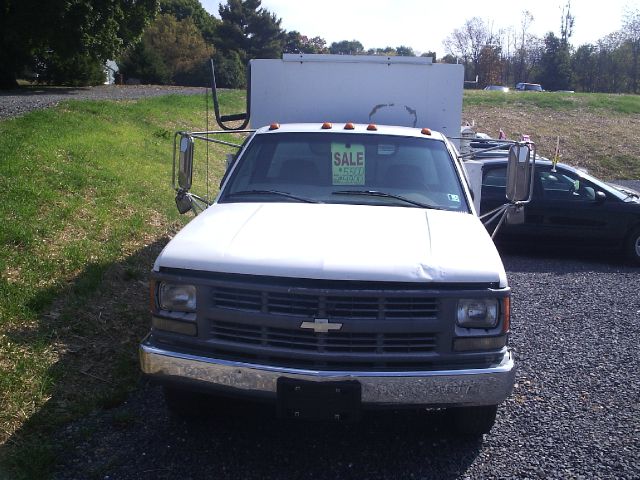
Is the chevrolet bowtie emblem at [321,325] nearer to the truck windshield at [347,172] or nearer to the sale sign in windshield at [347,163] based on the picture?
the truck windshield at [347,172]

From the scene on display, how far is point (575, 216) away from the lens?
1001cm

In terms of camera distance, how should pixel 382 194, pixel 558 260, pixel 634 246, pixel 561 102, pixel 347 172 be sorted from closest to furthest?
1. pixel 382 194
2. pixel 347 172
3. pixel 634 246
4. pixel 558 260
5. pixel 561 102

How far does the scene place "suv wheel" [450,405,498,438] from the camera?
4.11 m

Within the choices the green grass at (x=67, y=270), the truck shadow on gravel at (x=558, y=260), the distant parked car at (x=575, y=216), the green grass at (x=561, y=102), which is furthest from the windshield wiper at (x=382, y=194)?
the green grass at (x=561, y=102)

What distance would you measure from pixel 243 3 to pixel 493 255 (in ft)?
212

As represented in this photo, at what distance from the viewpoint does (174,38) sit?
4975 centimetres

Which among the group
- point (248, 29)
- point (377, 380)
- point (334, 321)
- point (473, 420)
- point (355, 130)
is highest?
point (248, 29)

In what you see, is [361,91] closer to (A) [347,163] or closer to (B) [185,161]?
(A) [347,163]

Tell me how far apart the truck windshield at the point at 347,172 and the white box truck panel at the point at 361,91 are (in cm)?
221

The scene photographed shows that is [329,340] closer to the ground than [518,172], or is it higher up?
closer to the ground

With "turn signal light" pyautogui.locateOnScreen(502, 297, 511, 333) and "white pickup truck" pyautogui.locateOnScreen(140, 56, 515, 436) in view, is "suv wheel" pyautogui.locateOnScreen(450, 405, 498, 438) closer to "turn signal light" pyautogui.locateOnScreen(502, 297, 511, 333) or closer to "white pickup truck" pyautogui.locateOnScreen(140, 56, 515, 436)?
"white pickup truck" pyautogui.locateOnScreen(140, 56, 515, 436)

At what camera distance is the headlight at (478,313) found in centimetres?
374

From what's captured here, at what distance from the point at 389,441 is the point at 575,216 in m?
6.81

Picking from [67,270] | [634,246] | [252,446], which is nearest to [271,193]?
[252,446]
